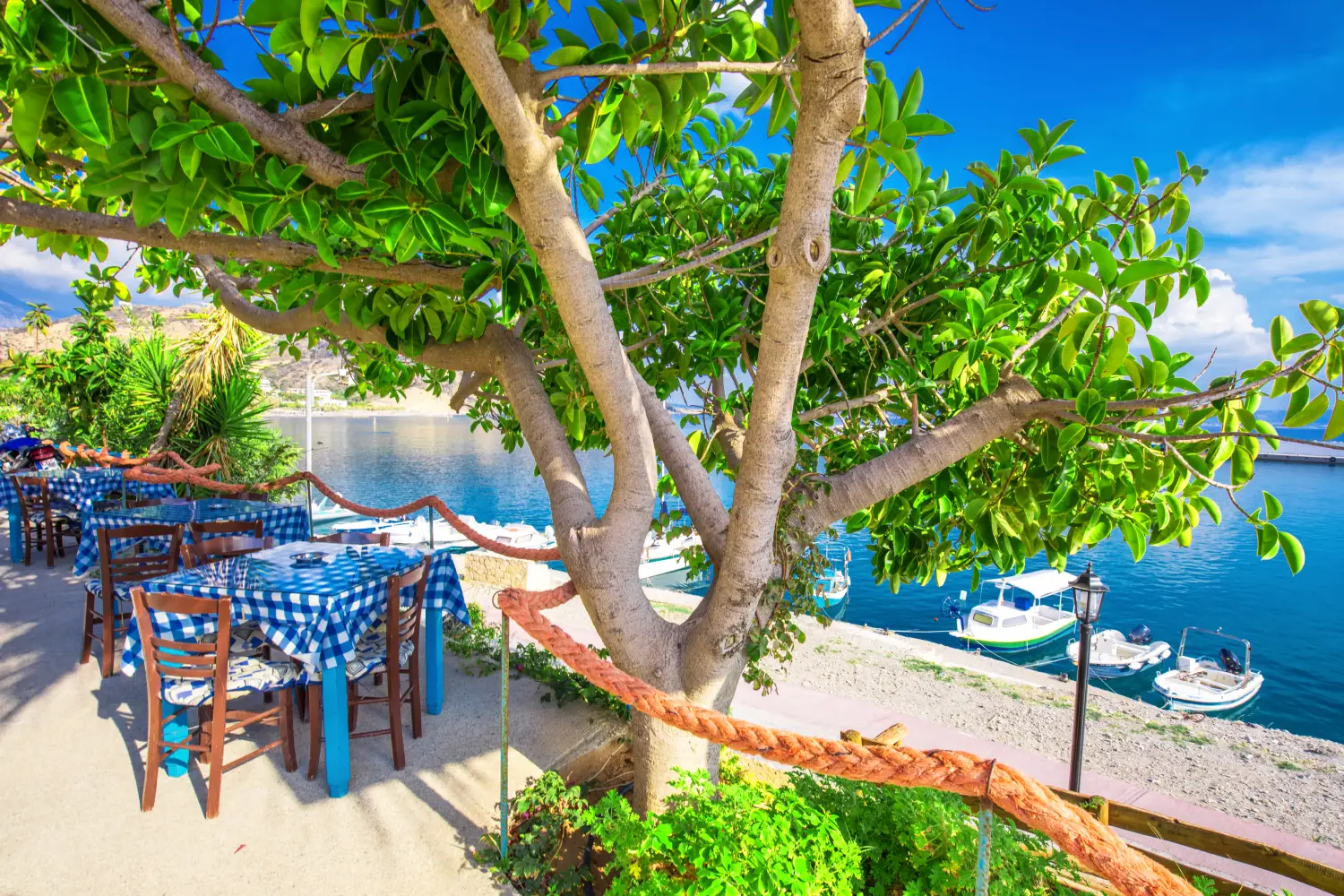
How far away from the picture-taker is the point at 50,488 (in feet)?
19.8

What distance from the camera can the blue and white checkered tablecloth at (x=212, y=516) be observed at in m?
4.58

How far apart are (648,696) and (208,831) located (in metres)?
1.97

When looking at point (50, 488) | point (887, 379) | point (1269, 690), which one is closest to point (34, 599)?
point (50, 488)

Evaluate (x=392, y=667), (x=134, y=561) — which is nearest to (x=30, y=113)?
(x=392, y=667)

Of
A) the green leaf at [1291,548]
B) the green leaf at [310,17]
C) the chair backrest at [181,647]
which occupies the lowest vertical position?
the chair backrest at [181,647]

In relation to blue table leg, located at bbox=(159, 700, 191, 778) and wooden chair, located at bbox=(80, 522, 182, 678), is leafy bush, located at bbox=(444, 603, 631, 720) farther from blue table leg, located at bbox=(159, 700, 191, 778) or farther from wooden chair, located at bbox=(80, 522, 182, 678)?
wooden chair, located at bbox=(80, 522, 182, 678)

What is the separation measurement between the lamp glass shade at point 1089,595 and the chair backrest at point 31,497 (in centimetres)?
855

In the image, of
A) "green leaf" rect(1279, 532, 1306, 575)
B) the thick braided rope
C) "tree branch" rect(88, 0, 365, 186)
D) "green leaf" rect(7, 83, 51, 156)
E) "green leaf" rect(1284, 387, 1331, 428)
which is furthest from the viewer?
"green leaf" rect(1279, 532, 1306, 575)

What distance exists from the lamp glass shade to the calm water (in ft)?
5.18

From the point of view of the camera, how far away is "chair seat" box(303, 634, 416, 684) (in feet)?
9.21

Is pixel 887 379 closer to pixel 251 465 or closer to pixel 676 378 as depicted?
pixel 676 378

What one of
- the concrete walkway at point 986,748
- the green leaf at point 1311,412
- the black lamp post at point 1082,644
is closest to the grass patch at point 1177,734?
the concrete walkway at point 986,748

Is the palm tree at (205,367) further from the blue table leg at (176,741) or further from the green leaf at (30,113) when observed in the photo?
the green leaf at (30,113)

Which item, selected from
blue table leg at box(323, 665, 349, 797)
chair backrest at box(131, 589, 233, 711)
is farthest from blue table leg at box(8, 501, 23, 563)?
blue table leg at box(323, 665, 349, 797)
